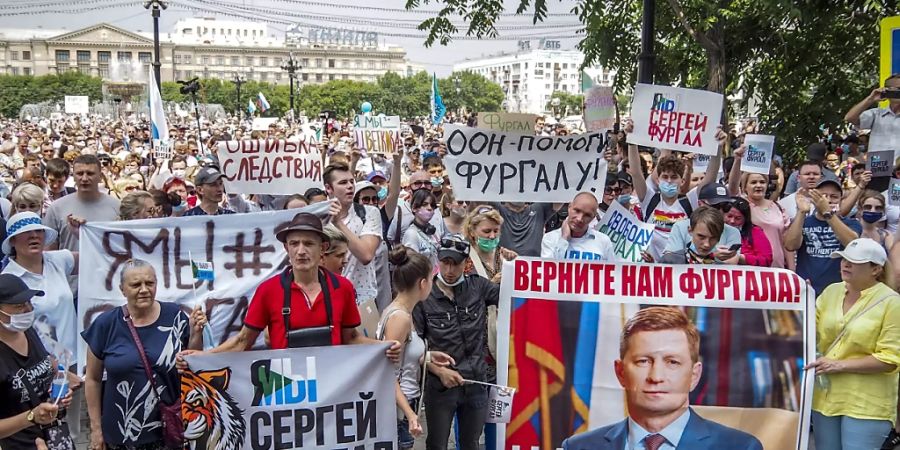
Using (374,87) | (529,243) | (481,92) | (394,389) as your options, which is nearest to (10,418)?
(394,389)

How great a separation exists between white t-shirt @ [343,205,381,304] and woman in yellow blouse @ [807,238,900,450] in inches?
112

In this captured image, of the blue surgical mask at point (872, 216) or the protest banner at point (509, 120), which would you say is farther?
the protest banner at point (509, 120)

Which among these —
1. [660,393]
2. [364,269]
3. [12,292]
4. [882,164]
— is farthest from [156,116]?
[660,393]

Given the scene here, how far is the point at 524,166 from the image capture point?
21.5 ft

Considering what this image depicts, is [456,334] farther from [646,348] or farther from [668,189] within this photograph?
[668,189]

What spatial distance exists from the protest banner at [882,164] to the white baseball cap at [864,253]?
140 inches

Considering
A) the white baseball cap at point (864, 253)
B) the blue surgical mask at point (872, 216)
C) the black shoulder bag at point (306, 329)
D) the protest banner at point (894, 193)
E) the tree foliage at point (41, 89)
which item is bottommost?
the black shoulder bag at point (306, 329)

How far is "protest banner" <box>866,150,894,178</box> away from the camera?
25.9 ft

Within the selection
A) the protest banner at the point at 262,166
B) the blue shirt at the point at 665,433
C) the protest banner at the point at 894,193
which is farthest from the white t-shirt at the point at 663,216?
the protest banner at the point at 262,166

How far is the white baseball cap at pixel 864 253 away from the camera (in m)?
4.62

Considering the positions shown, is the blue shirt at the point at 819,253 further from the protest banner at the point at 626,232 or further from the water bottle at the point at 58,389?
the water bottle at the point at 58,389

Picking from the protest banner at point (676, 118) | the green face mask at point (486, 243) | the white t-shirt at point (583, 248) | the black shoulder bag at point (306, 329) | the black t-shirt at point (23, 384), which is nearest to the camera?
the black t-shirt at point (23, 384)

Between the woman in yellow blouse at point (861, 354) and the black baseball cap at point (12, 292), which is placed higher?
Answer: the black baseball cap at point (12, 292)

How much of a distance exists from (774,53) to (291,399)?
10.0 m
